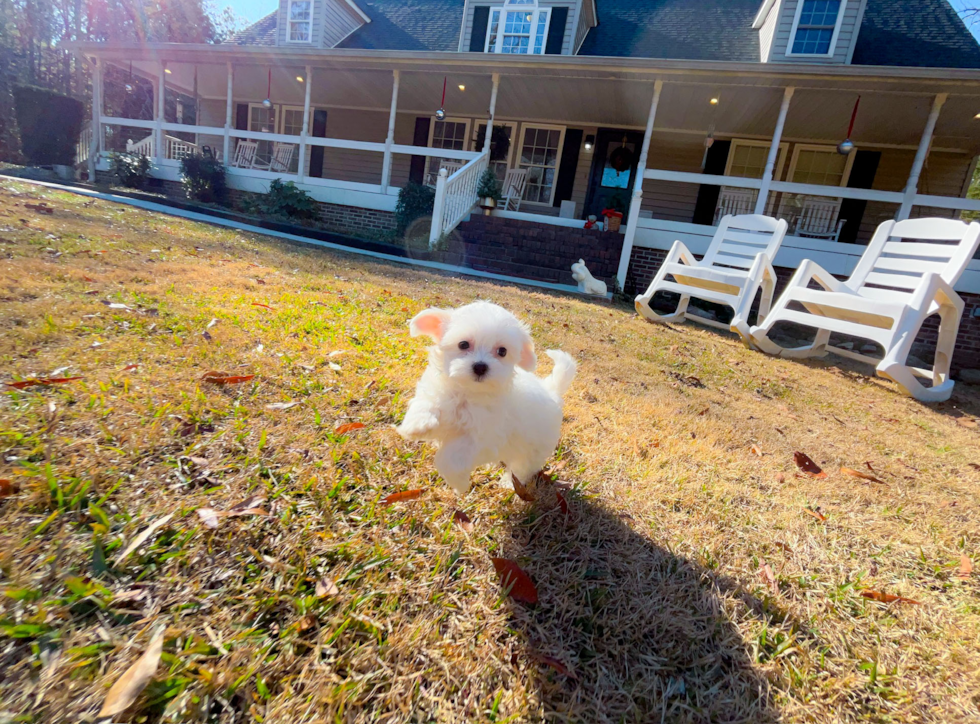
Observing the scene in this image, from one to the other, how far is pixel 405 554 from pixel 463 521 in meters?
0.28

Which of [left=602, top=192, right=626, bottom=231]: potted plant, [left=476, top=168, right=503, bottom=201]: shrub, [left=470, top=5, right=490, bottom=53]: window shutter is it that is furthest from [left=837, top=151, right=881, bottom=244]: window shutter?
[left=470, top=5, right=490, bottom=53]: window shutter

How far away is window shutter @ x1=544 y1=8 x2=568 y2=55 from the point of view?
38.5 feet

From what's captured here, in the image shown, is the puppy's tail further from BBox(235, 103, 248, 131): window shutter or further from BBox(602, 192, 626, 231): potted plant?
BBox(235, 103, 248, 131): window shutter

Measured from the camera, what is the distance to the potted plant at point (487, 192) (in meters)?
10.3

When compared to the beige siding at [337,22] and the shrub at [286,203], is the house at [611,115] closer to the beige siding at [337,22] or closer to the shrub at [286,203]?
the beige siding at [337,22]

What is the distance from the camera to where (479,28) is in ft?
40.8

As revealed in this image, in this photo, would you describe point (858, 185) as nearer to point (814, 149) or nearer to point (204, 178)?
point (814, 149)

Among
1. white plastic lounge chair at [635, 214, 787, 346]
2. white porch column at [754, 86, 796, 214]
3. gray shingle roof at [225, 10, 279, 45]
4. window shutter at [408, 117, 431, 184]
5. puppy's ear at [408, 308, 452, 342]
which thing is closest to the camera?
puppy's ear at [408, 308, 452, 342]

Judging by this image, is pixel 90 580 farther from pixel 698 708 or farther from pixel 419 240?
pixel 419 240

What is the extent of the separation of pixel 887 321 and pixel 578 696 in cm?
533

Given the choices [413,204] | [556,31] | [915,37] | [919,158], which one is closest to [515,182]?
[556,31]

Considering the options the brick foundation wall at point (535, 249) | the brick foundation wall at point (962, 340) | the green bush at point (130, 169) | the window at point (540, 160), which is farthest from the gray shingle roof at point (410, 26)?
the brick foundation wall at point (962, 340)

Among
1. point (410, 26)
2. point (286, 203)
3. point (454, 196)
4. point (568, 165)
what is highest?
point (410, 26)

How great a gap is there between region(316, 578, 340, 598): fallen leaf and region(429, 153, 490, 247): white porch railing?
848 cm
